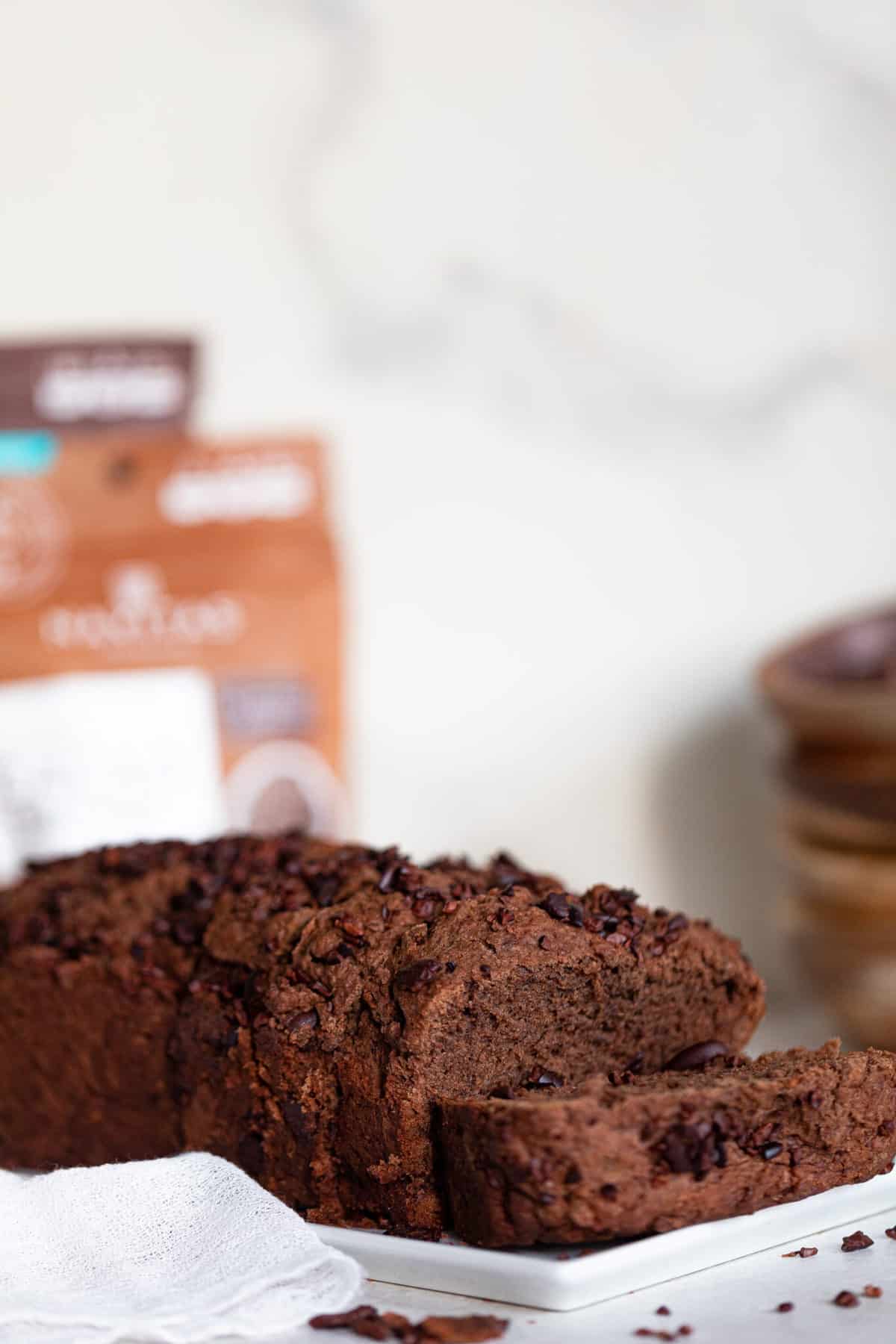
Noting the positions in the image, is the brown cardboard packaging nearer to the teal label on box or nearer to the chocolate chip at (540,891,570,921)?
the teal label on box

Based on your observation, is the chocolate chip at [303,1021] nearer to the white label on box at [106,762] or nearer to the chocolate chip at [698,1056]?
the chocolate chip at [698,1056]

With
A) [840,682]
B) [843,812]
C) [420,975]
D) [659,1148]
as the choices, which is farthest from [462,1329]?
[840,682]

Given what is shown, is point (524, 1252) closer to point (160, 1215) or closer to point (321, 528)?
point (160, 1215)

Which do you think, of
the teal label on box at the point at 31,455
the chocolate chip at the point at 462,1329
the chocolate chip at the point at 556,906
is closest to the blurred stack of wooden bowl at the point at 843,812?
the chocolate chip at the point at 556,906

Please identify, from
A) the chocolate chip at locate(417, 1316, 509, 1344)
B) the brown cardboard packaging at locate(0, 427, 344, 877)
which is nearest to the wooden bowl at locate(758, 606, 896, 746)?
the brown cardboard packaging at locate(0, 427, 344, 877)

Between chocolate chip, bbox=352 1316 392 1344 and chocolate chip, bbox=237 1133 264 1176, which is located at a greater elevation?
chocolate chip, bbox=237 1133 264 1176

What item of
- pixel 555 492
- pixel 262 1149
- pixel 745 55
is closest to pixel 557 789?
pixel 555 492

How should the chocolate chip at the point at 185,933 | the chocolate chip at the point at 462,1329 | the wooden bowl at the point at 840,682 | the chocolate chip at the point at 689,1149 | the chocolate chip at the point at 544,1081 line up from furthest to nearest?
the wooden bowl at the point at 840,682, the chocolate chip at the point at 185,933, the chocolate chip at the point at 544,1081, the chocolate chip at the point at 689,1149, the chocolate chip at the point at 462,1329
